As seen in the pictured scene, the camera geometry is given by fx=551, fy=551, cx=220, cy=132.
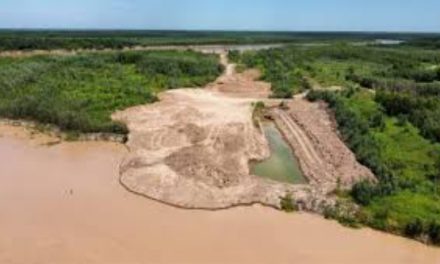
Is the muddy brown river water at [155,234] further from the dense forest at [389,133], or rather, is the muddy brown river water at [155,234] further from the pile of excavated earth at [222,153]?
the dense forest at [389,133]

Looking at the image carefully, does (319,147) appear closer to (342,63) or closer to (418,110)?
(418,110)

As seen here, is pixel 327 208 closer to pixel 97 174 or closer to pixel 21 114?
pixel 97 174

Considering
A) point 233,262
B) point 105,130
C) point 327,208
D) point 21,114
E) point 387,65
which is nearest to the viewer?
point 233,262

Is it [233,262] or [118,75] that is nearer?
[233,262]

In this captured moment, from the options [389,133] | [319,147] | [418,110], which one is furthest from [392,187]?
[418,110]

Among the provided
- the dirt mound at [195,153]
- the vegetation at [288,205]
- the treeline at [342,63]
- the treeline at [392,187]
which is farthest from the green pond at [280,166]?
the treeline at [342,63]

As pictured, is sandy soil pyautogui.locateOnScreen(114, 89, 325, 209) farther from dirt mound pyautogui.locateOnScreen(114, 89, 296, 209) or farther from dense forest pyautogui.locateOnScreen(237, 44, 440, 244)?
dense forest pyautogui.locateOnScreen(237, 44, 440, 244)

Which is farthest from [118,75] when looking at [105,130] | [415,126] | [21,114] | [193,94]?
[415,126]
